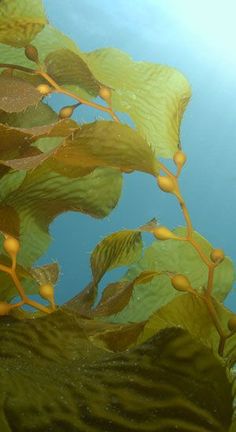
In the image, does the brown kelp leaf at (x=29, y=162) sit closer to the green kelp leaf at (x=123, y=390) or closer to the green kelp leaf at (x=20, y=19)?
the green kelp leaf at (x=123, y=390)

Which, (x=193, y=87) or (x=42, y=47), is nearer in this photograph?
(x=42, y=47)

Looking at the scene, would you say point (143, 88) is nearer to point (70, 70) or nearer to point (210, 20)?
point (70, 70)

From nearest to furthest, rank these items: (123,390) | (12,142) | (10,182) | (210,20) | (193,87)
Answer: (123,390) < (12,142) < (10,182) < (193,87) < (210,20)

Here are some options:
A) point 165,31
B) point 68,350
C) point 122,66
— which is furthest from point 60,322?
point 165,31

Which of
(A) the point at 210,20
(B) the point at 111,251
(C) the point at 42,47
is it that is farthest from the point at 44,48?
(A) the point at 210,20

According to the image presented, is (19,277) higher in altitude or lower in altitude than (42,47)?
lower

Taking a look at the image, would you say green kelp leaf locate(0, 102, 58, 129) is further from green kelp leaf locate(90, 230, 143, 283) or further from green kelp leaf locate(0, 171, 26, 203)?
green kelp leaf locate(90, 230, 143, 283)

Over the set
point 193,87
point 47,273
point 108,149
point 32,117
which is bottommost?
point 193,87

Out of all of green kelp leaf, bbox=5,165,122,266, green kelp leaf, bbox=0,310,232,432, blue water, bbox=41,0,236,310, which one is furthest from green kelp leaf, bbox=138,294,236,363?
blue water, bbox=41,0,236,310
